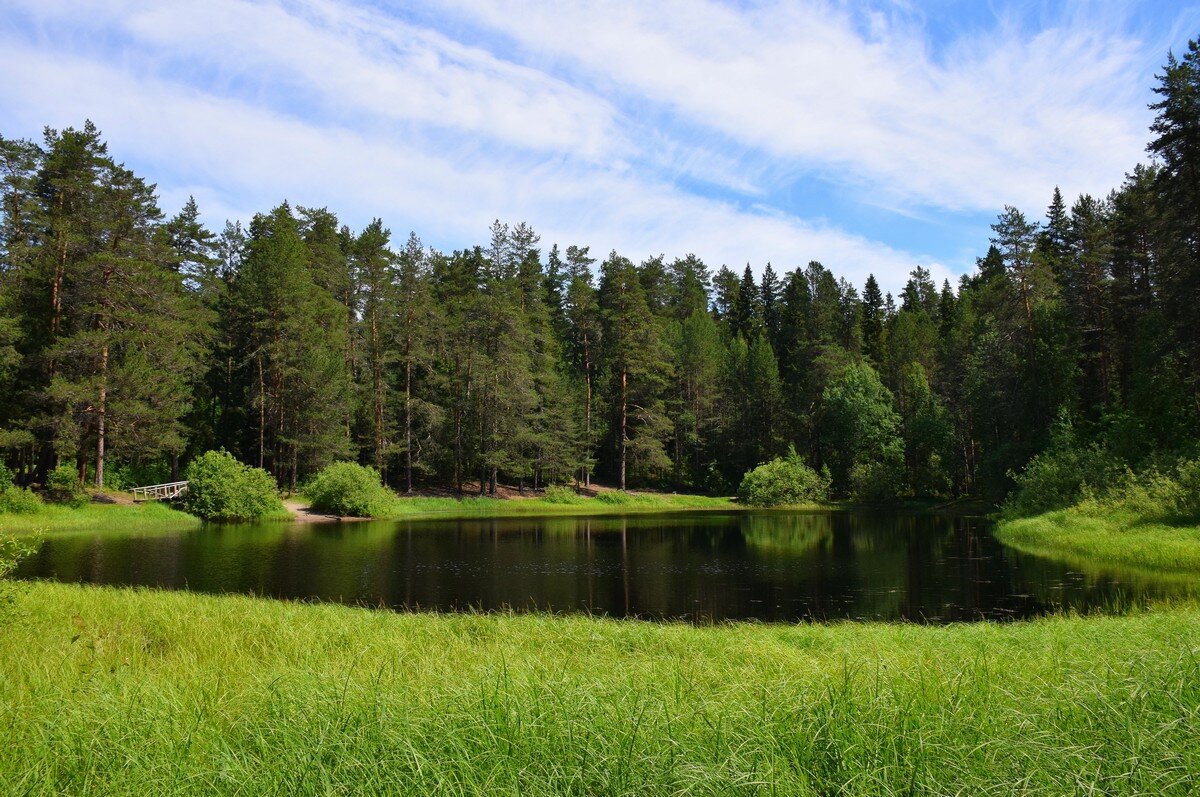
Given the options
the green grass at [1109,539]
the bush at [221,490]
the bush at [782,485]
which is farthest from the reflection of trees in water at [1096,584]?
the bush at [782,485]

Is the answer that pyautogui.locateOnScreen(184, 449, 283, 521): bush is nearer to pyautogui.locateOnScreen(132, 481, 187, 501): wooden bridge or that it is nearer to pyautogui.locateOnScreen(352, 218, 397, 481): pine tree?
pyautogui.locateOnScreen(132, 481, 187, 501): wooden bridge

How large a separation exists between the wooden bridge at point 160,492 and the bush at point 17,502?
6.08 meters

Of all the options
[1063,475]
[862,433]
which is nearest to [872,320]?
[862,433]

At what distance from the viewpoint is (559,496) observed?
59.9 metres

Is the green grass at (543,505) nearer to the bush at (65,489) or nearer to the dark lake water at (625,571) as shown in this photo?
the dark lake water at (625,571)

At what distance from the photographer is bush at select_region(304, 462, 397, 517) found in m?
44.3

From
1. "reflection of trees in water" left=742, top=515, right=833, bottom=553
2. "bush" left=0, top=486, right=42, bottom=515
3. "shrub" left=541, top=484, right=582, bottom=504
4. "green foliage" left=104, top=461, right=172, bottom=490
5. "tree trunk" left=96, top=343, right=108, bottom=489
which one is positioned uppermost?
"tree trunk" left=96, top=343, right=108, bottom=489

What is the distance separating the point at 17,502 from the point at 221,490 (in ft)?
29.6

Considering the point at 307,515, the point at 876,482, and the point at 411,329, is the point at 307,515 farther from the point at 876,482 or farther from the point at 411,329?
the point at 876,482

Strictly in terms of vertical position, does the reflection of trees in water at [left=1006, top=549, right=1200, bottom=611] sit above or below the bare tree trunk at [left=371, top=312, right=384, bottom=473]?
below

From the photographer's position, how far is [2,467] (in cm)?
3195

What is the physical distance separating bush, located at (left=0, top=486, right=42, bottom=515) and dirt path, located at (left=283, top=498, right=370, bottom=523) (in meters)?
12.5

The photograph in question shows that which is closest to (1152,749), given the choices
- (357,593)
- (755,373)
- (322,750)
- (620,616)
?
(322,750)

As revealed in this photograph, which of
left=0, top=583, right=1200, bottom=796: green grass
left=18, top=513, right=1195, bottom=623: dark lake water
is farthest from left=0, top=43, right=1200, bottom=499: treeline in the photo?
left=0, top=583, right=1200, bottom=796: green grass
